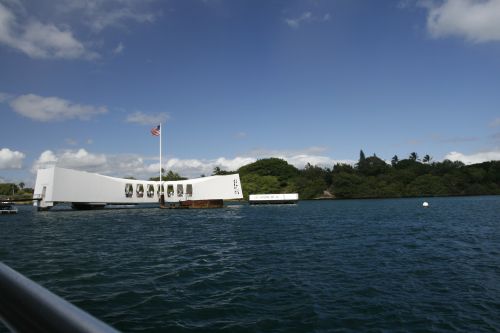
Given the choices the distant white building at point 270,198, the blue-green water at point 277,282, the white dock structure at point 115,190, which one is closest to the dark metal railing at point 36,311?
the blue-green water at point 277,282

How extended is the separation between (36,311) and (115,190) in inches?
3026

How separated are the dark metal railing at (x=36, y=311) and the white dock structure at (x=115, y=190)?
7041 cm

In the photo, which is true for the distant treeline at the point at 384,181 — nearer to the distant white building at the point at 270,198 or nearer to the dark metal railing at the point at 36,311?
the distant white building at the point at 270,198

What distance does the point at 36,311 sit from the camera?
128 centimetres

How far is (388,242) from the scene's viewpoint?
931 inches

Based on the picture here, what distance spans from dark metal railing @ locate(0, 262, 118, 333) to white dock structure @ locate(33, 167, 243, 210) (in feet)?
231

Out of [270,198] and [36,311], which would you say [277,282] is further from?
[270,198]

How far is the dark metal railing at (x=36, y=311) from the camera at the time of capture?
116 centimetres

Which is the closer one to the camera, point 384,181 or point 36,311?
point 36,311

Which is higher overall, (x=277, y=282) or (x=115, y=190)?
(x=115, y=190)

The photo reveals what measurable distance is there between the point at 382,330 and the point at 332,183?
521ft

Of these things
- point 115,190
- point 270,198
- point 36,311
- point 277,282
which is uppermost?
point 115,190

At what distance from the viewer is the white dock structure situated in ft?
215

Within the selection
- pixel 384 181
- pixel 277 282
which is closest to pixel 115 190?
pixel 277 282
